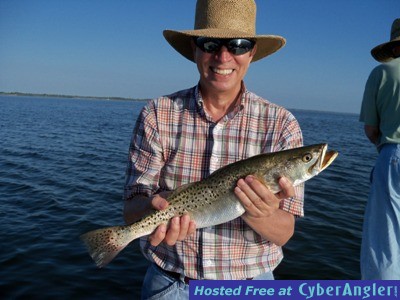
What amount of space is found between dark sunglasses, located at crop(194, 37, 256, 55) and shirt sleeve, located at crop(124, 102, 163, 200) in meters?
0.80

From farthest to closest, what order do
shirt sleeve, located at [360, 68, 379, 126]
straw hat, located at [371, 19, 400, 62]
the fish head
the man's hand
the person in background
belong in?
straw hat, located at [371, 19, 400, 62] < shirt sleeve, located at [360, 68, 379, 126] < the person in background < the fish head < the man's hand

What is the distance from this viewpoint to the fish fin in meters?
3.70

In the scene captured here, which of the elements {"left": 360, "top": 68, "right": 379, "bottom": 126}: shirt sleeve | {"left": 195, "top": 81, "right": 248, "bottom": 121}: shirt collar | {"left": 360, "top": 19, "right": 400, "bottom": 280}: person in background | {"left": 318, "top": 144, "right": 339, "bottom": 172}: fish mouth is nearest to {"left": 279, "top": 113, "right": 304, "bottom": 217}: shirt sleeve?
{"left": 318, "top": 144, "right": 339, "bottom": 172}: fish mouth

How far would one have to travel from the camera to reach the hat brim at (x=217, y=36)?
3414 mm

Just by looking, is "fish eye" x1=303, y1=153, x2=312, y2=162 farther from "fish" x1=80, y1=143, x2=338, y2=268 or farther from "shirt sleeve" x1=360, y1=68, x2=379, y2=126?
"shirt sleeve" x1=360, y1=68, x2=379, y2=126

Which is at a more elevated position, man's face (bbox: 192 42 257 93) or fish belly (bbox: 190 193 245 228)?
man's face (bbox: 192 42 257 93)

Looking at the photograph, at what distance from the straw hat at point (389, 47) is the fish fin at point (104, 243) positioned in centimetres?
476

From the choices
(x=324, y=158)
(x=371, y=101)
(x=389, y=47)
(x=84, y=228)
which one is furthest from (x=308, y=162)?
(x=84, y=228)

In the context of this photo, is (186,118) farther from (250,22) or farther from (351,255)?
(351,255)

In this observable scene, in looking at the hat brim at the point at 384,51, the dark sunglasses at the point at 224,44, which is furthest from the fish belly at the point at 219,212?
the hat brim at the point at 384,51

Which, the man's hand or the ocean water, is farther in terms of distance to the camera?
the ocean water

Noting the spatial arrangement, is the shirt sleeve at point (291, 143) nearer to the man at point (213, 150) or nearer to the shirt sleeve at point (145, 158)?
the man at point (213, 150)

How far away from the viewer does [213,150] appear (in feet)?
11.6

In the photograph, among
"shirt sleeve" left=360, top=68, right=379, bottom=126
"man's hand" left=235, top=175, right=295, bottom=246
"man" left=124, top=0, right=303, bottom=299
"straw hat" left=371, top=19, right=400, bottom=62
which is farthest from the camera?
"straw hat" left=371, top=19, right=400, bottom=62
